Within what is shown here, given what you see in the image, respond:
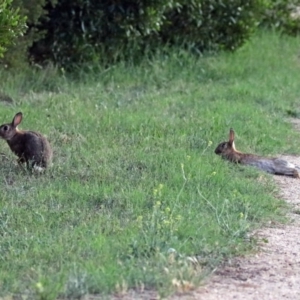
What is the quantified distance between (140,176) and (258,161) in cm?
136

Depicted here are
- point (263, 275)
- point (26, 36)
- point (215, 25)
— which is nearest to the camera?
point (263, 275)

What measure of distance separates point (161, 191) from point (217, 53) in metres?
7.57

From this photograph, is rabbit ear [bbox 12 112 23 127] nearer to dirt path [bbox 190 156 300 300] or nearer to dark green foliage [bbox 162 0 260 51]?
dirt path [bbox 190 156 300 300]

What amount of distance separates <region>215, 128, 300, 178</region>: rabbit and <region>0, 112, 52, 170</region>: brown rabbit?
176 centimetres

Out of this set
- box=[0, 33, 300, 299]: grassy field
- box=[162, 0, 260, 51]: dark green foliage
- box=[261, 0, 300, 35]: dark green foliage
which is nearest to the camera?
box=[0, 33, 300, 299]: grassy field

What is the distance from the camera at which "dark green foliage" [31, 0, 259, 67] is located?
45.9 feet

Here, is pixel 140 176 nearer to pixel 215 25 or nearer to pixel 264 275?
pixel 264 275

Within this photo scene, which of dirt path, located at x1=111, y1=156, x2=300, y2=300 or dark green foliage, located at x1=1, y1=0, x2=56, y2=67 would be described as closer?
dirt path, located at x1=111, y1=156, x2=300, y2=300

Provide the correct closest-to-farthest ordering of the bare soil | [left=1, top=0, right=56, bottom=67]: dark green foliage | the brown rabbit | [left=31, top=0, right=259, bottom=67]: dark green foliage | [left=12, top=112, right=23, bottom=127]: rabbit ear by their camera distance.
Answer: the bare soil
the brown rabbit
[left=12, top=112, right=23, bottom=127]: rabbit ear
[left=1, top=0, right=56, bottom=67]: dark green foliage
[left=31, top=0, right=259, bottom=67]: dark green foliage

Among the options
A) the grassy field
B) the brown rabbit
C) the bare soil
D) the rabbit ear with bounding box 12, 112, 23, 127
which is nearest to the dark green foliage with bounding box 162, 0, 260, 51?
the grassy field

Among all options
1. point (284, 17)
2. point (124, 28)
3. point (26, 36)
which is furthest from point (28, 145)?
point (284, 17)

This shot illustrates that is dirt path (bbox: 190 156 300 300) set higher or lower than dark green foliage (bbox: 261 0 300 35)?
higher

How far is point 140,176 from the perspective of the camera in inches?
350

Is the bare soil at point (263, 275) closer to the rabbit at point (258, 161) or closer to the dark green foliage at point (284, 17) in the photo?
the rabbit at point (258, 161)
